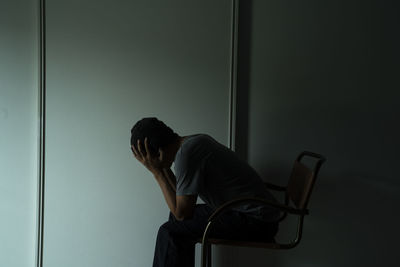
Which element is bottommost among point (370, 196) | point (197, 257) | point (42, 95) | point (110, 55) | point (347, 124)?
point (197, 257)

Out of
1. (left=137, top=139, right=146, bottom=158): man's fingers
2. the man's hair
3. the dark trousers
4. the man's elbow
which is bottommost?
the dark trousers

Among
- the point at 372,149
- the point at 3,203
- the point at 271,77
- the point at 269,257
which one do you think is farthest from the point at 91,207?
the point at 372,149

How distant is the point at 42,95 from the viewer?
155 cm

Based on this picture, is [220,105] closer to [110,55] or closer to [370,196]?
[110,55]

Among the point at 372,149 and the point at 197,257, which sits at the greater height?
the point at 372,149

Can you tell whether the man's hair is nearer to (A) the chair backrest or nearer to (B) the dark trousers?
(B) the dark trousers

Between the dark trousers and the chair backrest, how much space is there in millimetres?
166

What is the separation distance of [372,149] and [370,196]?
0.86 ft

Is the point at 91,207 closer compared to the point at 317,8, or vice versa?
the point at 317,8

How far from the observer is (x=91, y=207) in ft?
5.20

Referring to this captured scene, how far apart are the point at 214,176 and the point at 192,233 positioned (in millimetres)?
257

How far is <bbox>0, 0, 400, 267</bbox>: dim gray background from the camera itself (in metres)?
1.49

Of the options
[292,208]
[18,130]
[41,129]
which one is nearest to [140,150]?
[292,208]

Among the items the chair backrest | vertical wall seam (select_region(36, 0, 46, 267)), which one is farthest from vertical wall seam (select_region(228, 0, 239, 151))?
vertical wall seam (select_region(36, 0, 46, 267))
